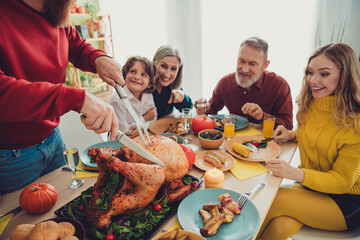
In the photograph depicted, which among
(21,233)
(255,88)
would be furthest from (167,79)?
(21,233)

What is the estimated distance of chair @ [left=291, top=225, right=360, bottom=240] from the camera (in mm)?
1178

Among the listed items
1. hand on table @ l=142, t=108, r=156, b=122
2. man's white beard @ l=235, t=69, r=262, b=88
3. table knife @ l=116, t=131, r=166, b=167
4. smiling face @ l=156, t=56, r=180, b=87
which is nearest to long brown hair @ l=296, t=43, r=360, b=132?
man's white beard @ l=235, t=69, r=262, b=88

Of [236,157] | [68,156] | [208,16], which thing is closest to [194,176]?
[236,157]

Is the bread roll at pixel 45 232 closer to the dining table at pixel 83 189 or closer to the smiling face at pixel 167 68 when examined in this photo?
the dining table at pixel 83 189

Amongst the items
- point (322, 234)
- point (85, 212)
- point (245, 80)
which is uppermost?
point (245, 80)

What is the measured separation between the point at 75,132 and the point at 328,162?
6.10 ft

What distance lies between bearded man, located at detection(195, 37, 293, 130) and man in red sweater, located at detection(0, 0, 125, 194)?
1.38m

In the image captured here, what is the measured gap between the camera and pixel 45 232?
2.09ft

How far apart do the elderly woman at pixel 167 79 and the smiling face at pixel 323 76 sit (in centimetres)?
111

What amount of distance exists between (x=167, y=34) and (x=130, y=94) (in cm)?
229

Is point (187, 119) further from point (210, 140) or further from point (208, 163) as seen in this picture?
point (208, 163)

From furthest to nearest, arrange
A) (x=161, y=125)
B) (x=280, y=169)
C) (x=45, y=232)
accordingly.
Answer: (x=161, y=125) → (x=280, y=169) → (x=45, y=232)

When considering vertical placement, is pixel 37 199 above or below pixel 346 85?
below

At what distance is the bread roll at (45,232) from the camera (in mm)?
627
